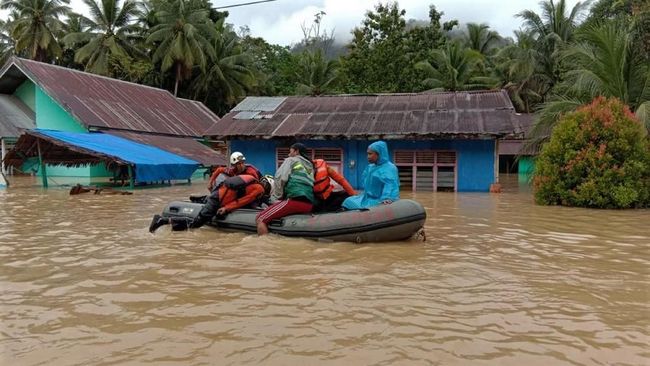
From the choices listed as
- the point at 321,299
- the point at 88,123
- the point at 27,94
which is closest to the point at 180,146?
the point at 88,123

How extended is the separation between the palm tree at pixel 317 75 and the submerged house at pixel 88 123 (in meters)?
9.09

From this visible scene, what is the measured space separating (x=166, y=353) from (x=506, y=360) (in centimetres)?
219

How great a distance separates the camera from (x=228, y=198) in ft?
27.0

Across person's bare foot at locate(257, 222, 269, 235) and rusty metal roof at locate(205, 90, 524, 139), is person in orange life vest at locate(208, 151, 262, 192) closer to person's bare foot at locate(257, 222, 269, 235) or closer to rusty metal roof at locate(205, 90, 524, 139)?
person's bare foot at locate(257, 222, 269, 235)

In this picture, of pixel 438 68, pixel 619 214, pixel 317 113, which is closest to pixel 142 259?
pixel 619 214

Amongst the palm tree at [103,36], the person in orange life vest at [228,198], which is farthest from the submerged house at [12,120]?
the person in orange life vest at [228,198]

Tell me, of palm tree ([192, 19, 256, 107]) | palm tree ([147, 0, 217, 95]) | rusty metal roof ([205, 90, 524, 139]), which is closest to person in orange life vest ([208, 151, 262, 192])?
rusty metal roof ([205, 90, 524, 139])

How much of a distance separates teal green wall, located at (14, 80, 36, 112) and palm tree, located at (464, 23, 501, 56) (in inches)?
1137

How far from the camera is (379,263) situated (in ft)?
20.7

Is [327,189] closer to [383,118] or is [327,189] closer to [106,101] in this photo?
[383,118]

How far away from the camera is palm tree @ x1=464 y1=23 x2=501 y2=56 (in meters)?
40.1

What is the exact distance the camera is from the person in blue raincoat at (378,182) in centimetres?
750

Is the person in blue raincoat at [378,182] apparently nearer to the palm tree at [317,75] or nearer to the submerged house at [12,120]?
the submerged house at [12,120]

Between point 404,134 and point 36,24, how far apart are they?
88.9 ft
